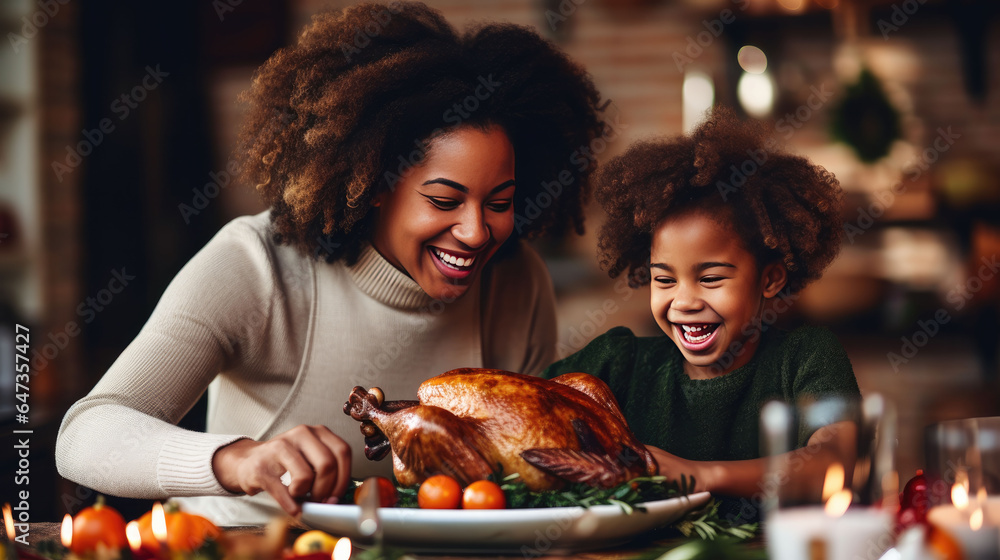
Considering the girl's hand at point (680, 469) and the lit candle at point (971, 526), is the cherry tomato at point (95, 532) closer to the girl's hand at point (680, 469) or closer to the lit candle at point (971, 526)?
the girl's hand at point (680, 469)

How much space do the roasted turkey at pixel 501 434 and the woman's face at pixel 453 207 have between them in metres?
0.27

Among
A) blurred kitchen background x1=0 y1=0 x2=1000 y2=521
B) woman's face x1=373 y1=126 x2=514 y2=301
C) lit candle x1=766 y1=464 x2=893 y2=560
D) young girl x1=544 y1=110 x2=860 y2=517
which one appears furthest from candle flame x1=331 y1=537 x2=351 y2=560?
blurred kitchen background x1=0 y1=0 x2=1000 y2=521

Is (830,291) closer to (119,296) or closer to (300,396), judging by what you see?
(300,396)

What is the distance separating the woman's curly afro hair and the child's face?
3 centimetres

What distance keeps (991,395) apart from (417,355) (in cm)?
230

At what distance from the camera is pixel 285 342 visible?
55.6 inches

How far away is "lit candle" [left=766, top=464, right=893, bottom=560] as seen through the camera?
64 centimetres

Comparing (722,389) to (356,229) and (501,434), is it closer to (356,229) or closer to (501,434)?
(501,434)

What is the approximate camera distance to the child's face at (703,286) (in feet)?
3.74

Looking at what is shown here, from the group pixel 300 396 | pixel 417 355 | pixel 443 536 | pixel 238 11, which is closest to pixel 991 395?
pixel 417 355

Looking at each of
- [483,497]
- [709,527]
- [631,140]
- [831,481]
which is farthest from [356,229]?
[631,140]

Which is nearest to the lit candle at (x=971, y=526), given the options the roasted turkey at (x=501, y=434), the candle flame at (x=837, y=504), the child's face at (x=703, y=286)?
the candle flame at (x=837, y=504)

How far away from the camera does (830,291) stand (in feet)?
9.48

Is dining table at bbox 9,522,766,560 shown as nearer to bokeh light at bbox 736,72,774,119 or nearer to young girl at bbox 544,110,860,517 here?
young girl at bbox 544,110,860,517
